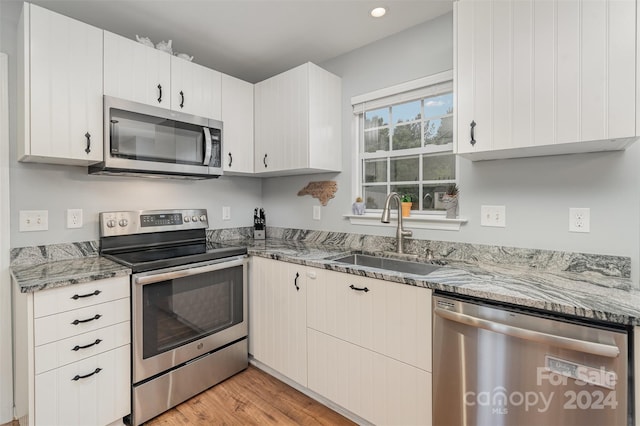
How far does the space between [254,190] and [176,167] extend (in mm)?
1075

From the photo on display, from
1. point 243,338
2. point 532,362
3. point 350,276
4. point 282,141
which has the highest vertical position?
point 282,141

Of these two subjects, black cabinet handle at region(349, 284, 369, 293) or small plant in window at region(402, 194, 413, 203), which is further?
small plant in window at region(402, 194, 413, 203)

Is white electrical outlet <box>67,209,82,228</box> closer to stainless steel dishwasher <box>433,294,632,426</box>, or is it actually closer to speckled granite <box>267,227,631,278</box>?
speckled granite <box>267,227,631,278</box>

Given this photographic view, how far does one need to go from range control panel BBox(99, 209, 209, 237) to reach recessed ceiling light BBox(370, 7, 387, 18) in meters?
1.92

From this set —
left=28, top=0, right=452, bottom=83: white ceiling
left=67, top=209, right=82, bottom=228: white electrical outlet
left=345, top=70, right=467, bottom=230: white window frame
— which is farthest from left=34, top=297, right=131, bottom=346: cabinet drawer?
left=28, top=0, right=452, bottom=83: white ceiling

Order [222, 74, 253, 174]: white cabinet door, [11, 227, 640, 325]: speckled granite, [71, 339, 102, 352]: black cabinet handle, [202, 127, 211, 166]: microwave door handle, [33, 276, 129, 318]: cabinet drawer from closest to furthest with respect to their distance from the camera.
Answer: [11, 227, 640, 325]: speckled granite
[33, 276, 129, 318]: cabinet drawer
[71, 339, 102, 352]: black cabinet handle
[202, 127, 211, 166]: microwave door handle
[222, 74, 253, 174]: white cabinet door

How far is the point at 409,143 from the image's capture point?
227 cm

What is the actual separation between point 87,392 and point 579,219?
104 inches

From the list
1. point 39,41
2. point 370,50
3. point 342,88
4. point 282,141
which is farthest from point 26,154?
point 370,50

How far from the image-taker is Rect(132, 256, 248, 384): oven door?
1.77m

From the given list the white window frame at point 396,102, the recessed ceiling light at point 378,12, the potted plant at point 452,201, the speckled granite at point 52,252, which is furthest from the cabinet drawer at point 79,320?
the recessed ceiling light at point 378,12

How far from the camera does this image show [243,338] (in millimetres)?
2326

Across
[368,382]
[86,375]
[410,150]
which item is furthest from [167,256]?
[410,150]

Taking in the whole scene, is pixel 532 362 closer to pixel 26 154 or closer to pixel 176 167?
pixel 176 167
